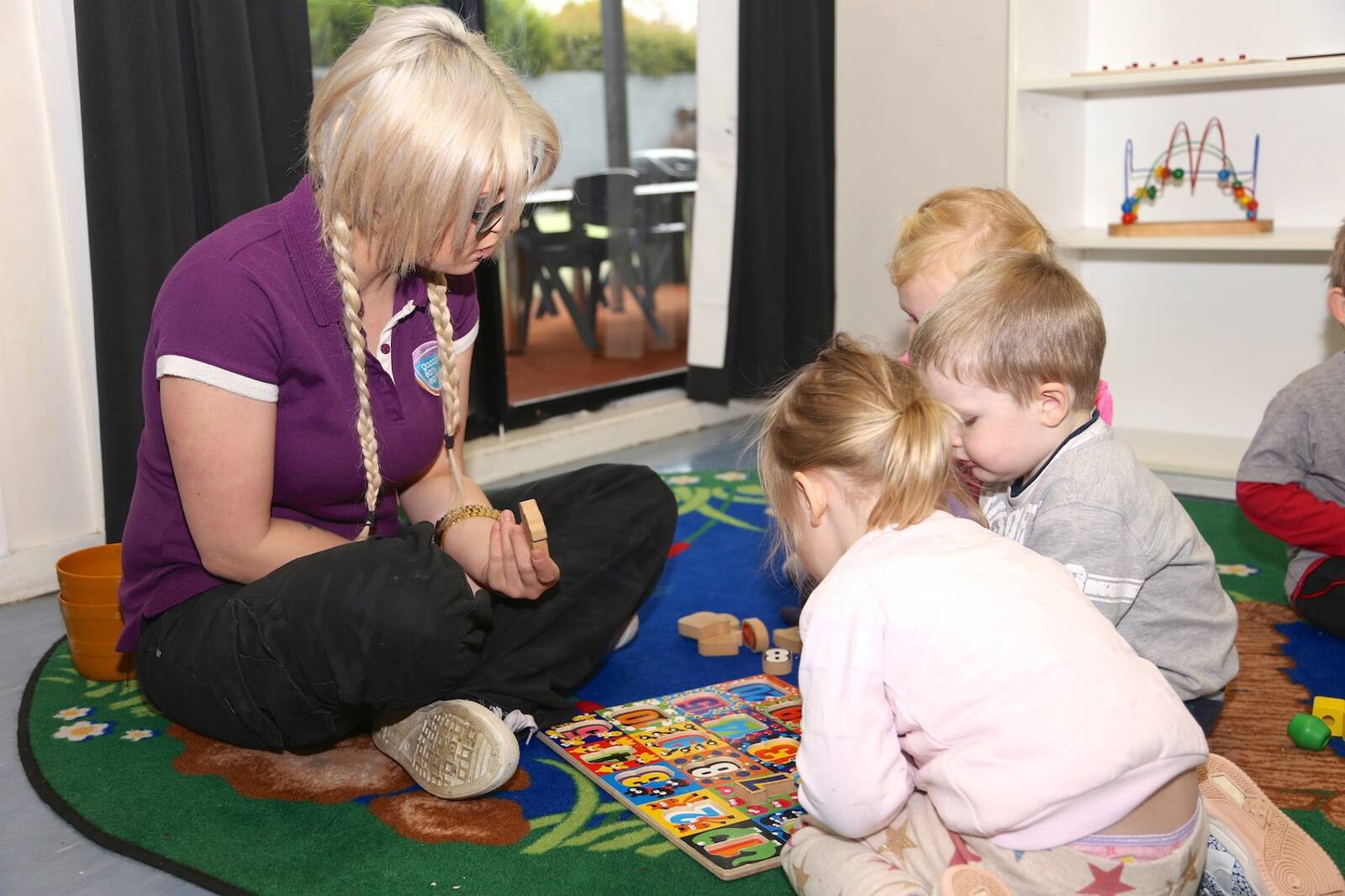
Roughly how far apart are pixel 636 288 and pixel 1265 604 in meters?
1.90

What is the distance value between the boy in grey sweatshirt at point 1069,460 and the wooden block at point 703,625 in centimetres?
57

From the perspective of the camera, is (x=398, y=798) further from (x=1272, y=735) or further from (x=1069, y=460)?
(x=1272, y=735)

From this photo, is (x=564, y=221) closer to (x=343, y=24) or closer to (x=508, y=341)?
(x=508, y=341)

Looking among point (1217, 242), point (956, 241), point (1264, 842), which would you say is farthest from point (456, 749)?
point (1217, 242)

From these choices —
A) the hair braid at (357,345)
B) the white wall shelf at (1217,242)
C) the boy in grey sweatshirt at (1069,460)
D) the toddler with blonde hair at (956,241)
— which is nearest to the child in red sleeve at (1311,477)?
Result: the toddler with blonde hair at (956,241)

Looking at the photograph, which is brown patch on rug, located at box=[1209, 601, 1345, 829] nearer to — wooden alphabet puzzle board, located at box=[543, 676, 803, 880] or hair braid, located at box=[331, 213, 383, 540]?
wooden alphabet puzzle board, located at box=[543, 676, 803, 880]

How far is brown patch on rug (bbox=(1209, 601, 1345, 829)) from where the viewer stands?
135cm

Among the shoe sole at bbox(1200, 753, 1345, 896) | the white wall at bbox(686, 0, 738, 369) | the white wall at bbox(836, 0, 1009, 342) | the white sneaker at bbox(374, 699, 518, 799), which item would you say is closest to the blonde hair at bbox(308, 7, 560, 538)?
the white sneaker at bbox(374, 699, 518, 799)

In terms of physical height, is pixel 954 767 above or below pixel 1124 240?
below

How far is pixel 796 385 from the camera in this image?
1118 millimetres

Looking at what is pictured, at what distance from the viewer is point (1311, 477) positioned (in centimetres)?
177

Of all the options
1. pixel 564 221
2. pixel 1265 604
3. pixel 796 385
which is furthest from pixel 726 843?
pixel 564 221

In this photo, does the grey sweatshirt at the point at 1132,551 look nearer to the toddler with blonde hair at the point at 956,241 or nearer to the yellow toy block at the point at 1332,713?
the yellow toy block at the point at 1332,713

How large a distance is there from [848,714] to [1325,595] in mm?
1097
